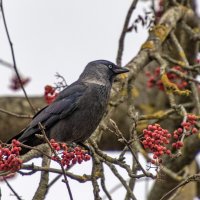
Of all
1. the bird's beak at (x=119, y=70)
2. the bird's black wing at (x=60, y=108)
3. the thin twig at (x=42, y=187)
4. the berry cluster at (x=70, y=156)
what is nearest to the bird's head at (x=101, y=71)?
the bird's beak at (x=119, y=70)

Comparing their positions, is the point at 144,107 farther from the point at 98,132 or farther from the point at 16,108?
the point at 98,132

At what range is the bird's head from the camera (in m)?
6.64

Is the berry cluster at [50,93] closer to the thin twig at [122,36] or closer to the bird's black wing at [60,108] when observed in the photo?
the bird's black wing at [60,108]

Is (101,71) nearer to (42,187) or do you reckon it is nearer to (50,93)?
(50,93)

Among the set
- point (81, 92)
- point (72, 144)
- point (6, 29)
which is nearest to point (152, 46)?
point (81, 92)

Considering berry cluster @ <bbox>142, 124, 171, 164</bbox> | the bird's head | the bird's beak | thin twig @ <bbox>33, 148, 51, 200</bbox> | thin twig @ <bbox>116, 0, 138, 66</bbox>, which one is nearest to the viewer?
berry cluster @ <bbox>142, 124, 171, 164</bbox>

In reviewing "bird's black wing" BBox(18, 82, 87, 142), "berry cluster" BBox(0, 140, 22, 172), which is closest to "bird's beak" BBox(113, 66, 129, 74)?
"bird's black wing" BBox(18, 82, 87, 142)

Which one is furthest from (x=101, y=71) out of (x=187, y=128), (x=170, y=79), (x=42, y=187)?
(x=187, y=128)

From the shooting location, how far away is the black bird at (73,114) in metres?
6.02

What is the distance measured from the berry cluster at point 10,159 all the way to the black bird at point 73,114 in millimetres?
1536

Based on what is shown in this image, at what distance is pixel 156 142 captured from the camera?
14.5 feet

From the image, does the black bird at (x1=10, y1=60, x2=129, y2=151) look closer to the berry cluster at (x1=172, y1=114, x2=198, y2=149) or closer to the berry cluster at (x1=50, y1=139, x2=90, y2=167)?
the berry cluster at (x1=50, y1=139, x2=90, y2=167)

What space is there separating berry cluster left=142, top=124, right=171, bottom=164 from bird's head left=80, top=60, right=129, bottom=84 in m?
2.03

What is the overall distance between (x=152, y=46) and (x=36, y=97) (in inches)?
101
